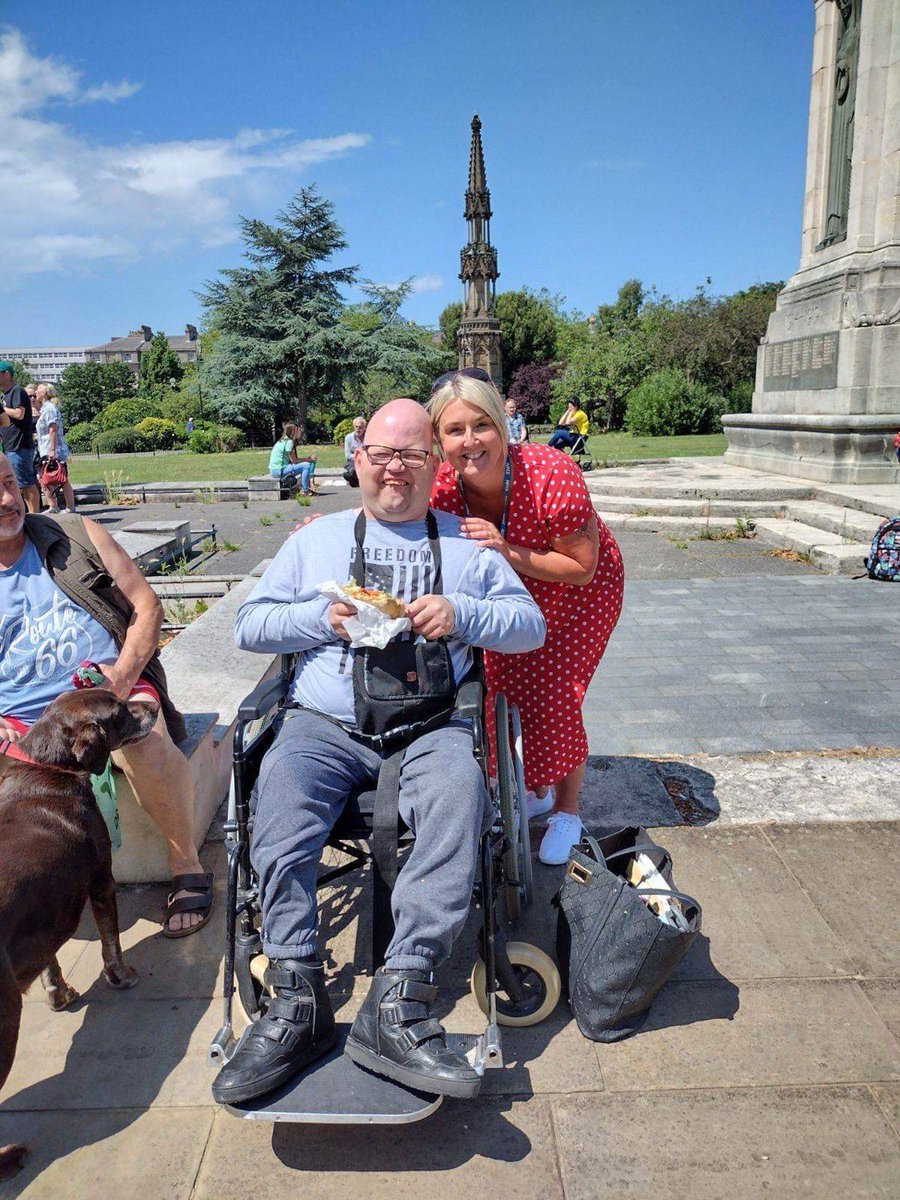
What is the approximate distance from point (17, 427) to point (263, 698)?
8903 millimetres

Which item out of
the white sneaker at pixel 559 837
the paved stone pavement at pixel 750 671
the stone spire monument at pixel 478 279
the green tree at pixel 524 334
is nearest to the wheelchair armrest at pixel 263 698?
the white sneaker at pixel 559 837

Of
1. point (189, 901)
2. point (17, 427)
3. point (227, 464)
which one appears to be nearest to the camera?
point (189, 901)

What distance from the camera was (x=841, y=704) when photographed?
4836mm

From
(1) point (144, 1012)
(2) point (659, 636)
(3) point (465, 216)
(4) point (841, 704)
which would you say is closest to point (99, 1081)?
(1) point (144, 1012)

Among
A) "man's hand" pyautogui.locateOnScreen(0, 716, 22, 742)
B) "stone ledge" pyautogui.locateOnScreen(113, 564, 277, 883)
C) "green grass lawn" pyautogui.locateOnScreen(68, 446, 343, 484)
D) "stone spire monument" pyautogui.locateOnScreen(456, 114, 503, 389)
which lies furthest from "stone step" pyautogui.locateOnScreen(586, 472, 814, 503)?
"stone spire monument" pyautogui.locateOnScreen(456, 114, 503, 389)

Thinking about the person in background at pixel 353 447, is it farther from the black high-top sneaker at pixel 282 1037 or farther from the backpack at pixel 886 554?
the backpack at pixel 886 554

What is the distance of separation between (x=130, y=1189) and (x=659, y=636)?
527 cm

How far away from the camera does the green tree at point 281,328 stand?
37094mm

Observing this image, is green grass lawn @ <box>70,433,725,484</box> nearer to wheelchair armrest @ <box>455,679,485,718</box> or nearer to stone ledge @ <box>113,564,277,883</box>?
stone ledge @ <box>113,564,277,883</box>

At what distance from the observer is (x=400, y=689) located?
2.48m

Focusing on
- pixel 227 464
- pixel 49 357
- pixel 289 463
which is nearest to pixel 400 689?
pixel 289 463

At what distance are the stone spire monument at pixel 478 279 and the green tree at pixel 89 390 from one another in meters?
34.2

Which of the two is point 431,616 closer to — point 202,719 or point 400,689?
point 400,689

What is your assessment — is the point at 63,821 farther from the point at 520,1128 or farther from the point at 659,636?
the point at 659,636
